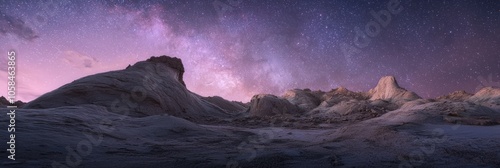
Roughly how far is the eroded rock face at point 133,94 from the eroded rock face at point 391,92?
20113 mm

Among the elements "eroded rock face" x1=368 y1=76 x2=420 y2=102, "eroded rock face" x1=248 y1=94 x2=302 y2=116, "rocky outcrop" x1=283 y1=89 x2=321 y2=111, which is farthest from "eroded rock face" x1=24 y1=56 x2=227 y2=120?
"eroded rock face" x1=368 y1=76 x2=420 y2=102

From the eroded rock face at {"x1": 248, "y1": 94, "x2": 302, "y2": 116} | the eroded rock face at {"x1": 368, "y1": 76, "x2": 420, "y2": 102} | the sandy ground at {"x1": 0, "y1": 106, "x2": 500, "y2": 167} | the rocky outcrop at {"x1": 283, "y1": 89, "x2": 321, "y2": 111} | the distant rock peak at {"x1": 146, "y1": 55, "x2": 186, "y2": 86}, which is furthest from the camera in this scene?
the rocky outcrop at {"x1": 283, "y1": 89, "x2": 321, "y2": 111}

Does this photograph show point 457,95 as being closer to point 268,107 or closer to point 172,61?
point 268,107

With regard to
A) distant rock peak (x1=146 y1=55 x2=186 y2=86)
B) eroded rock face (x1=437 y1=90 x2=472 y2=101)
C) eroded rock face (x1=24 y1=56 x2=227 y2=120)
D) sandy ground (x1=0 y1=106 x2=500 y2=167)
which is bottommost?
sandy ground (x1=0 y1=106 x2=500 y2=167)

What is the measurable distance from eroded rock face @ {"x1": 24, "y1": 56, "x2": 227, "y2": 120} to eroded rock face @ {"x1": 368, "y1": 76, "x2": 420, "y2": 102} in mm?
20113

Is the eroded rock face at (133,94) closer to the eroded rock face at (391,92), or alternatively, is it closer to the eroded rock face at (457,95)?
the eroded rock face at (391,92)

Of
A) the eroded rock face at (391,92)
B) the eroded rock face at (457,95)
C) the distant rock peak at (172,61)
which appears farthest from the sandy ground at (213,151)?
the eroded rock face at (457,95)

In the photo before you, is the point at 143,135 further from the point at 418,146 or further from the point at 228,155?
the point at 418,146

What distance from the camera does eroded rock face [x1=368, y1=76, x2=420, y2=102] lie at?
93.2 feet

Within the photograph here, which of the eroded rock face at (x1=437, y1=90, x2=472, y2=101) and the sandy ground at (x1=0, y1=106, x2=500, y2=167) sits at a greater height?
the eroded rock face at (x1=437, y1=90, x2=472, y2=101)

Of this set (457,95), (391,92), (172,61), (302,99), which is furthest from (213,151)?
(457,95)

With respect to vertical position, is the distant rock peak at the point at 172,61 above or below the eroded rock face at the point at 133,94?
above

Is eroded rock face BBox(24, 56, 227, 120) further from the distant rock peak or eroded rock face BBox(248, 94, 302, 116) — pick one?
eroded rock face BBox(248, 94, 302, 116)

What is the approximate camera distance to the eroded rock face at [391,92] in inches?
1119
